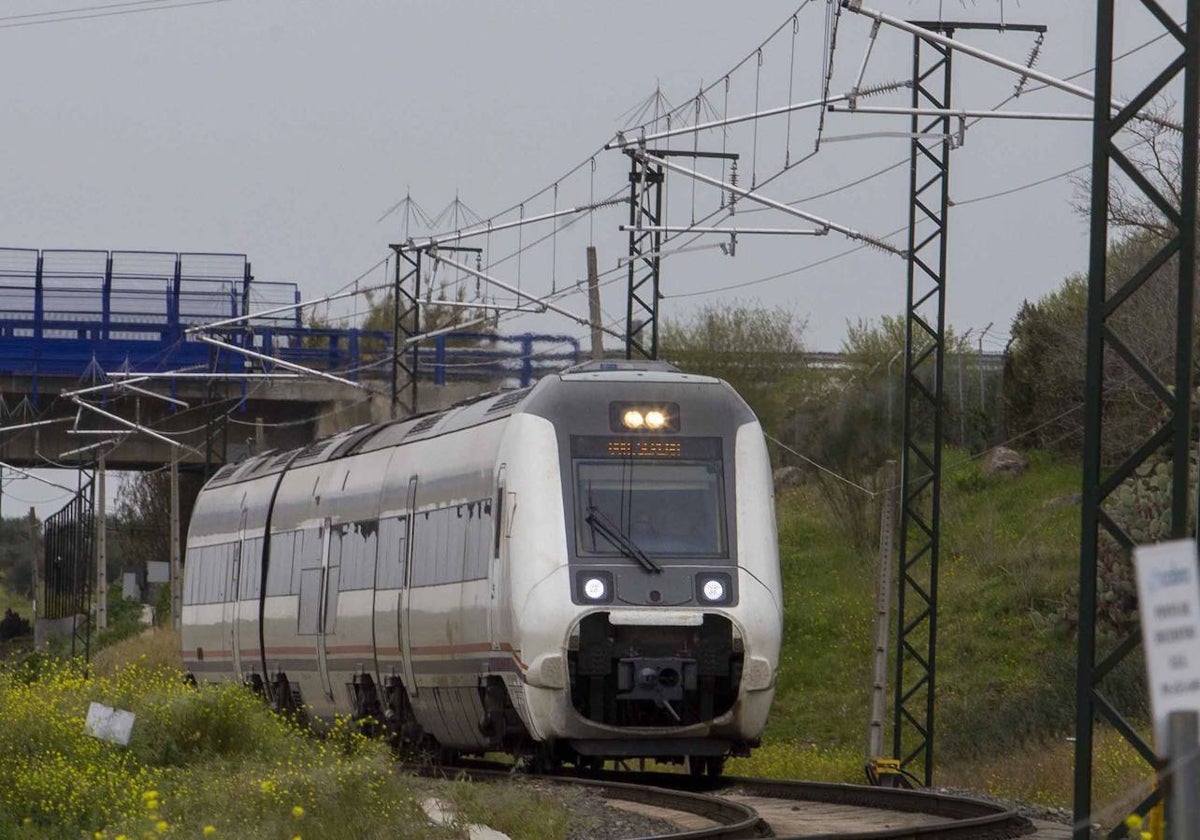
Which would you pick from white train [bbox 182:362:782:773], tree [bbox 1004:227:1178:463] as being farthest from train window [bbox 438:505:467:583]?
tree [bbox 1004:227:1178:463]

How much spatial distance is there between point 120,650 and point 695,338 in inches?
761

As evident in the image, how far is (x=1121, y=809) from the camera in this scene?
14992 millimetres

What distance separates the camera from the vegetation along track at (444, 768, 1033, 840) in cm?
1383

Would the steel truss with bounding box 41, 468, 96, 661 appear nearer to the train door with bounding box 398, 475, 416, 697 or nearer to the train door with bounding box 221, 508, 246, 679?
the train door with bounding box 221, 508, 246, 679

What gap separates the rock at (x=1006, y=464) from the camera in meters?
48.2

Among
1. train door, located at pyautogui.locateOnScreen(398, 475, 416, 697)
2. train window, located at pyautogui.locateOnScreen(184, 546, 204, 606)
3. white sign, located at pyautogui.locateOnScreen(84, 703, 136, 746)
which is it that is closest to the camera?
white sign, located at pyautogui.locateOnScreen(84, 703, 136, 746)

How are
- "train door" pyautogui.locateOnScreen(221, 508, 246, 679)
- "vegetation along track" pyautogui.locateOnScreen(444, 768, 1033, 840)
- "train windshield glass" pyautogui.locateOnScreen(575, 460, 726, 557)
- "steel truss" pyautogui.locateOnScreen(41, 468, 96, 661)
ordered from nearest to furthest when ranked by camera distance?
"vegetation along track" pyautogui.locateOnScreen(444, 768, 1033, 840), "train windshield glass" pyautogui.locateOnScreen(575, 460, 726, 557), "train door" pyautogui.locateOnScreen(221, 508, 246, 679), "steel truss" pyautogui.locateOnScreen(41, 468, 96, 661)

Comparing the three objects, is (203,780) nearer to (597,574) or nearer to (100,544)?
(597,574)

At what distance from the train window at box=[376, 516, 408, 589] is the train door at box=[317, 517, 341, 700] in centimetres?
168

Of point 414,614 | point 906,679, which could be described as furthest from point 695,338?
point 414,614

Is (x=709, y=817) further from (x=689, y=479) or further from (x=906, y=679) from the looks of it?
(x=906, y=679)

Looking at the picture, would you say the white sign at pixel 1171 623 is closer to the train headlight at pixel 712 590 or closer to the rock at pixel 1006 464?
the train headlight at pixel 712 590

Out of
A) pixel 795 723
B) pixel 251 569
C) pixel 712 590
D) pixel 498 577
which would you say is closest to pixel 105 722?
pixel 498 577

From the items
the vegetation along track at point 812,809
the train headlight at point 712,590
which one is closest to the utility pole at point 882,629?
the vegetation along track at point 812,809
